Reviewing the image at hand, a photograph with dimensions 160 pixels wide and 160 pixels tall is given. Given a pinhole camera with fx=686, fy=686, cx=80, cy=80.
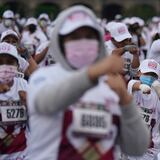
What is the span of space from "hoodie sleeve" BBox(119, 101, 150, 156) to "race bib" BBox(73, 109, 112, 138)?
0.40ft

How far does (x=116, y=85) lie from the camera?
3154 mm

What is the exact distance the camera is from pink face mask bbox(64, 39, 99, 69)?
3146 millimetres

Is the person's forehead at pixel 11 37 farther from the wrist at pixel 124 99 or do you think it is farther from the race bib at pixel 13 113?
the wrist at pixel 124 99

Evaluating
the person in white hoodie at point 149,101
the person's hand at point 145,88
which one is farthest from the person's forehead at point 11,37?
the person's hand at point 145,88

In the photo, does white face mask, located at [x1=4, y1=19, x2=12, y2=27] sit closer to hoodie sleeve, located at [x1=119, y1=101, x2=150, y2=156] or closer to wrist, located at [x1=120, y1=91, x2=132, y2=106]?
hoodie sleeve, located at [x1=119, y1=101, x2=150, y2=156]

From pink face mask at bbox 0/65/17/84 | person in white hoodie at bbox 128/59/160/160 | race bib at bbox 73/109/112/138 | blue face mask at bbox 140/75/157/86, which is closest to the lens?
race bib at bbox 73/109/112/138

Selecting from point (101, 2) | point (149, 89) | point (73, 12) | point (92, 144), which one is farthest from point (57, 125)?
point (101, 2)

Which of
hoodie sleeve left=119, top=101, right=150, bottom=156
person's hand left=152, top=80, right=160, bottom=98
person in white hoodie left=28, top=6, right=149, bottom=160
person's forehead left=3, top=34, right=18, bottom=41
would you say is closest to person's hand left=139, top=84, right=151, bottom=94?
person's hand left=152, top=80, right=160, bottom=98

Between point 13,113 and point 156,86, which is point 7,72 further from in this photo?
point 156,86

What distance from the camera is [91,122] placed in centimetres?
313

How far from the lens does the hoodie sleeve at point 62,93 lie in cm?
294

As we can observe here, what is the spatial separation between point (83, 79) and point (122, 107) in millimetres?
379

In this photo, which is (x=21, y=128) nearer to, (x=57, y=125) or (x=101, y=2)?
(x=57, y=125)

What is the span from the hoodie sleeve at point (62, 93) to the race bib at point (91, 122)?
108mm
